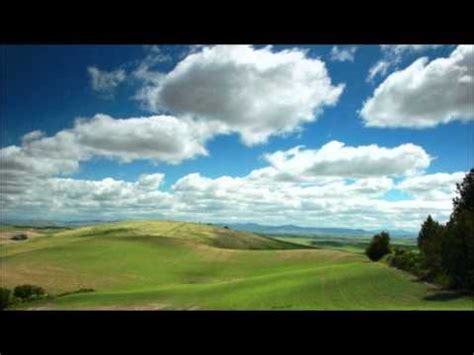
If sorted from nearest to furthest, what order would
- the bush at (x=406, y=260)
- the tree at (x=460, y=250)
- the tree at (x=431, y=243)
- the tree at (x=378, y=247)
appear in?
the tree at (x=460, y=250) < the tree at (x=431, y=243) < the bush at (x=406, y=260) < the tree at (x=378, y=247)

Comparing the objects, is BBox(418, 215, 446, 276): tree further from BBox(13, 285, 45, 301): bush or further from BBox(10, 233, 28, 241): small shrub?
BBox(10, 233, 28, 241): small shrub

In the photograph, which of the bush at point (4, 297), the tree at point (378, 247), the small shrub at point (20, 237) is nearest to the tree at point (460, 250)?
the tree at point (378, 247)

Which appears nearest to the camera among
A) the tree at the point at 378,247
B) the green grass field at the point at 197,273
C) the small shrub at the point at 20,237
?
the green grass field at the point at 197,273

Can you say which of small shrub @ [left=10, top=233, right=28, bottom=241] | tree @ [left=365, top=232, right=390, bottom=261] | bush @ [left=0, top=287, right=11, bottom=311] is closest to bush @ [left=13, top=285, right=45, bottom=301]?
bush @ [left=0, top=287, right=11, bottom=311]

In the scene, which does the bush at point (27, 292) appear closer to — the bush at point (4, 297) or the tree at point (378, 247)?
the bush at point (4, 297)
